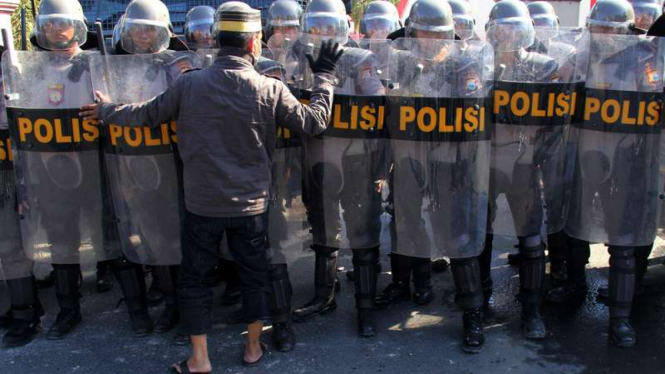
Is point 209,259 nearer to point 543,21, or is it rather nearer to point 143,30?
point 143,30

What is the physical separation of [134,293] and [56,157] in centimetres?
91

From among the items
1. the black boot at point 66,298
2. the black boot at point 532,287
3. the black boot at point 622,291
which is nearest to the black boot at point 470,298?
Result: the black boot at point 532,287

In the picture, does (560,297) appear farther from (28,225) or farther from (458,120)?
(28,225)

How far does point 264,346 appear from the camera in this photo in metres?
3.60

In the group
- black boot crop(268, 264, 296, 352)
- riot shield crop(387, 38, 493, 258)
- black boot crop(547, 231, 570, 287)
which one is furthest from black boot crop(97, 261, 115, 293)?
black boot crop(547, 231, 570, 287)

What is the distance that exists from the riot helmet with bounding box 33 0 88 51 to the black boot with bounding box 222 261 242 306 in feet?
5.64

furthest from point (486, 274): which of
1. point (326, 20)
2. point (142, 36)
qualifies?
point (142, 36)

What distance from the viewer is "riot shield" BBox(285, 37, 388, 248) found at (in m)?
3.45

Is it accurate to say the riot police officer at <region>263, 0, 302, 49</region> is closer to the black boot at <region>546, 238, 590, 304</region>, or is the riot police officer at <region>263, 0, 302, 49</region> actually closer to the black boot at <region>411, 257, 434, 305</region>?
the black boot at <region>411, 257, 434, 305</region>

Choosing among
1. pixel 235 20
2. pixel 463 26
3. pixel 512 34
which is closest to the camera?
pixel 235 20

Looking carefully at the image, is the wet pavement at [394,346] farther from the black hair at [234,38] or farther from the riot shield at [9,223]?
the black hair at [234,38]

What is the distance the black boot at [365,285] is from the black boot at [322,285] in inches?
10.0

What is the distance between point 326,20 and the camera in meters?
3.87

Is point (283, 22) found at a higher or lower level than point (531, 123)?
higher
